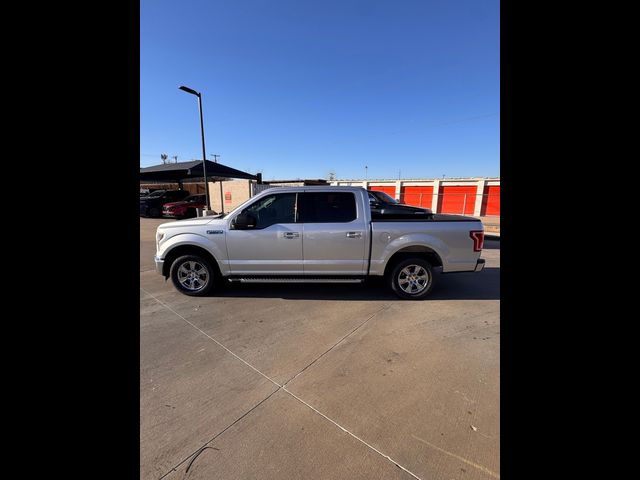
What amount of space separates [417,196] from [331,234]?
1056 inches

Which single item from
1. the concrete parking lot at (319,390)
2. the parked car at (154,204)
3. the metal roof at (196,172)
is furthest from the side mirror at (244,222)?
the parked car at (154,204)

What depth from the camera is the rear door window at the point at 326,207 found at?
4668 millimetres

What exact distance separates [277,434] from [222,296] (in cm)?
313

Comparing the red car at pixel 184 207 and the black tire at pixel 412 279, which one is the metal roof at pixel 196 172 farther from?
the black tire at pixel 412 279

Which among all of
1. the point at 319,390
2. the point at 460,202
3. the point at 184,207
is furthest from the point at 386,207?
the point at 460,202

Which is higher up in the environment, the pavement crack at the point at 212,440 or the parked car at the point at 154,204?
the parked car at the point at 154,204

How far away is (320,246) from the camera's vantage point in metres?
4.60

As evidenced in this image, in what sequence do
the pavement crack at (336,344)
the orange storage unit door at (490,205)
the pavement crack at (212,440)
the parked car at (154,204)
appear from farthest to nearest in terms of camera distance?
the orange storage unit door at (490,205) → the parked car at (154,204) → the pavement crack at (336,344) → the pavement crack at (212,440)

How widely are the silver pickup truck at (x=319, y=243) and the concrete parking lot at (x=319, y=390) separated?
47 cm

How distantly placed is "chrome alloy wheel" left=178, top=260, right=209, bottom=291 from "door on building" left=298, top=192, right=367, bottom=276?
1739mm

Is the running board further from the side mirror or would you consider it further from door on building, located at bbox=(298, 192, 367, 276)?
the side mirror

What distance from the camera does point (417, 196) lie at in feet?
95.9
